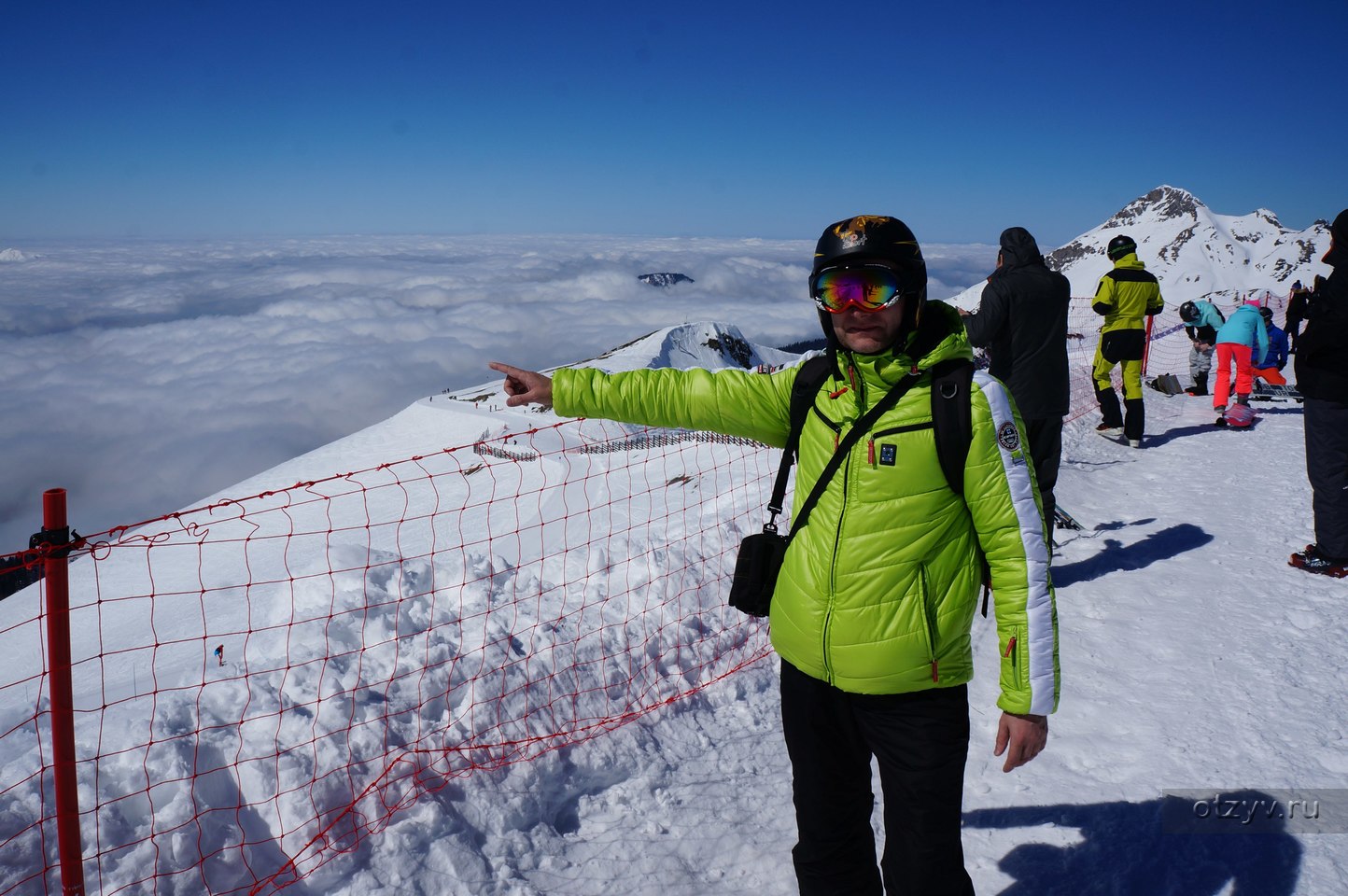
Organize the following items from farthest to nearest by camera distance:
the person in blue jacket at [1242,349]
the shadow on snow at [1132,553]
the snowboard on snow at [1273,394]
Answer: the snowboard on snow at [1273,394] < the person in blue jacket at [1242,349] < the shadow on snow at [1132,553]

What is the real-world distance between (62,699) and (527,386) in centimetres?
190

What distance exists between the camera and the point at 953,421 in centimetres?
220

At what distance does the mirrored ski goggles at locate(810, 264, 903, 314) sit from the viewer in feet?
7.52

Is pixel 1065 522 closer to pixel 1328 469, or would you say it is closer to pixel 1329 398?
pixel 1328 469

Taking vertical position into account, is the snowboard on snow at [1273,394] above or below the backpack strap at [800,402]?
below

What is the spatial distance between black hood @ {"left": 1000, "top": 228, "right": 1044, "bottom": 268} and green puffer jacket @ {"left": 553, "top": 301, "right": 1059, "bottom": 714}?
3.92 m

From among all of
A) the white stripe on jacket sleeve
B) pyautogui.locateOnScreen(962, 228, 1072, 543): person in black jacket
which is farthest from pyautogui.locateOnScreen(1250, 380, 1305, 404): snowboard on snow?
the white stripe on jacket sleeve

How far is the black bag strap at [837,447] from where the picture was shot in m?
2.30

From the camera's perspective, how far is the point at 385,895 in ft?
9.99

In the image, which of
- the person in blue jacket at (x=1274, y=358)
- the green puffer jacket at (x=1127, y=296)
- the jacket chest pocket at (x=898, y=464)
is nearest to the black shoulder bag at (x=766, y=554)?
the jacket chest pocket at (x=898, y=464)

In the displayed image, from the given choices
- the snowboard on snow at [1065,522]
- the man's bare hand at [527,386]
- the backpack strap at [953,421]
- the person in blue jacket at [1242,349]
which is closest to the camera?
the backpack strap at [953,421]

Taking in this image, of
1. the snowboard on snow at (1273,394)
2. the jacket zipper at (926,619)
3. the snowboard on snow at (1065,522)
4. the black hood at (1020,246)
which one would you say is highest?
the black hood at (1020,246)

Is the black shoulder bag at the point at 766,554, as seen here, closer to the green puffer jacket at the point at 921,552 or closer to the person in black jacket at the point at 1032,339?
the green puffer jacket at the point at 921,552

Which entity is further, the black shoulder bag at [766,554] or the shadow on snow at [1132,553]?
the shadow on snow at [1132,553]
